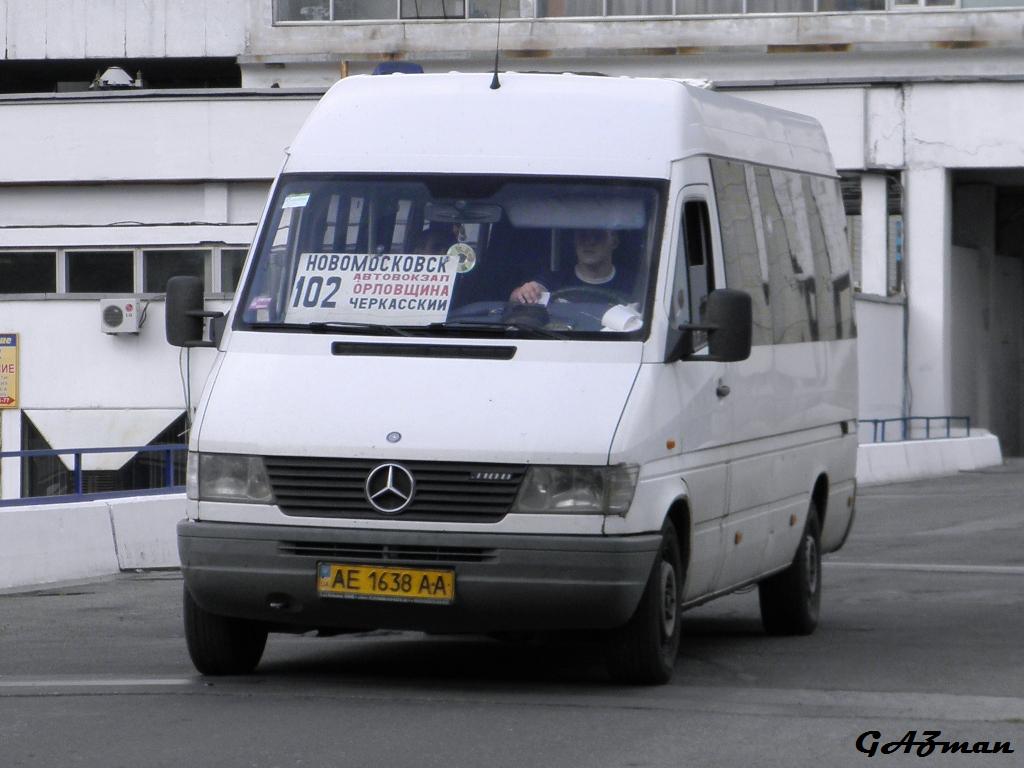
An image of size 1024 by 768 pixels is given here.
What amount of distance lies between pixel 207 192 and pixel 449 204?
27.7 meters

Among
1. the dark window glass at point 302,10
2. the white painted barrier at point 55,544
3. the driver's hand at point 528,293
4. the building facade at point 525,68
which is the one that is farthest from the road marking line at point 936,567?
the dark window glass at point 302,10

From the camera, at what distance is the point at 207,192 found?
36.5 m

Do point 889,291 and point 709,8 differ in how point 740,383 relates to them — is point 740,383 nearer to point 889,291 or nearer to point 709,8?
point 889,291

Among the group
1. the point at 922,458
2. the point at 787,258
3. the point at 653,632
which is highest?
the point at 787,258

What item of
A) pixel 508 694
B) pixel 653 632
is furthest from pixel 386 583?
pixel 653 632

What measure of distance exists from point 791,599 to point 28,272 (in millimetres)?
24608

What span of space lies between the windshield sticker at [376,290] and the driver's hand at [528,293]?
0.94 ft

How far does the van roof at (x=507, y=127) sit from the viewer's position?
941cm

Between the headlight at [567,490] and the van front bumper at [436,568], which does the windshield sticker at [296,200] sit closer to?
the van front bumper at [436,568]

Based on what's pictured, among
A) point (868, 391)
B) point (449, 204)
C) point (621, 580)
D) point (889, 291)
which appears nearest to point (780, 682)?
point (621, 580)

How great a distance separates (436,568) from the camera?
8.45 metres

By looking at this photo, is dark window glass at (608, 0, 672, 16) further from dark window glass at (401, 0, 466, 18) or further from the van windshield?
the van windshield

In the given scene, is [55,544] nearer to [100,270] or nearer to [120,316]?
[120,316]

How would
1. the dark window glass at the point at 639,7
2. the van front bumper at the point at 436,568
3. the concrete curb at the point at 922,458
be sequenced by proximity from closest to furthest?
1. the van front bumper at the point at 436,568
2. the concrete curb at the point at 922,458
3. the dark window glass at the point at 639,7
